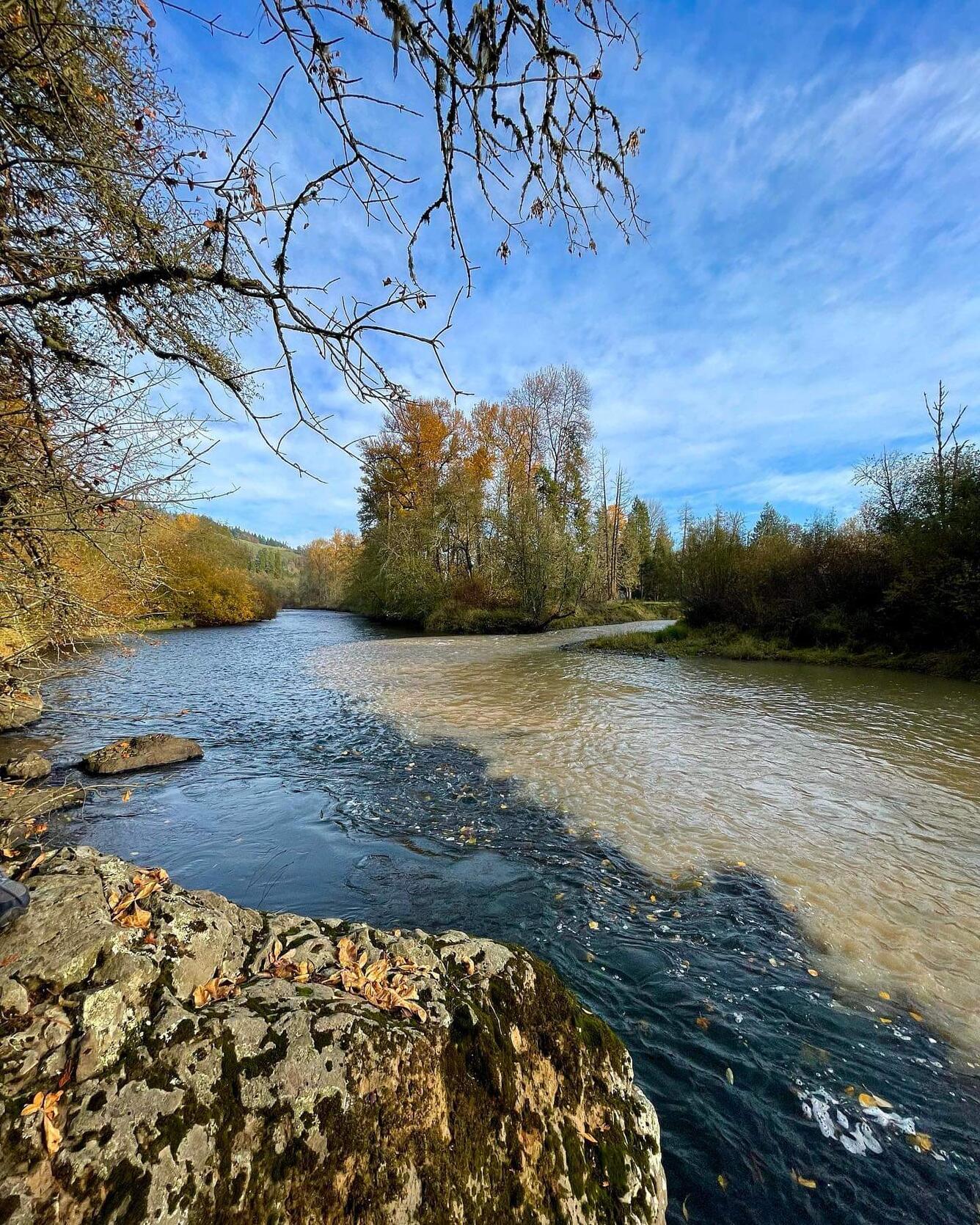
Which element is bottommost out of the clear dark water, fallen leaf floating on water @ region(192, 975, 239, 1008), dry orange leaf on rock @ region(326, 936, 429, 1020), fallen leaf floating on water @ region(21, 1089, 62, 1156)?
the clear dark water

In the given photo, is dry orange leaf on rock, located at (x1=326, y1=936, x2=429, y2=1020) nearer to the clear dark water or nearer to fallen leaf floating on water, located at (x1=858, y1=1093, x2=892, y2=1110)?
the clear dark water

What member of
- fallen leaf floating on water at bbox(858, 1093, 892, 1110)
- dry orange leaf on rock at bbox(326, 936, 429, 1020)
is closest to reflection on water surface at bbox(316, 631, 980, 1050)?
fallen leaf floating on water at bbox(858, 1093, 892, 1110)

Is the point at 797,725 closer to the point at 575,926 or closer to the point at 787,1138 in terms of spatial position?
the point at 575,926

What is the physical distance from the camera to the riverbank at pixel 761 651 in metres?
13.8


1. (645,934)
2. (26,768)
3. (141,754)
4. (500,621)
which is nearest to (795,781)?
(645,934)

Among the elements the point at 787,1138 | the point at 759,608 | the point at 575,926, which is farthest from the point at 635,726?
the point at 759,608

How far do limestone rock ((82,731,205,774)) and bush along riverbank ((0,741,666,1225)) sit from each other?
5.87 metres

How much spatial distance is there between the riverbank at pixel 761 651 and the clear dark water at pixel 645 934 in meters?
13.4

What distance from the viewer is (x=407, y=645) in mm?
22719

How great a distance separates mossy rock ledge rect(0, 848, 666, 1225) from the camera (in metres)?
1.23

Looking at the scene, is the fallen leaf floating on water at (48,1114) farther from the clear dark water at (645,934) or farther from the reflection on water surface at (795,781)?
the reflection on water surface at (795,781)

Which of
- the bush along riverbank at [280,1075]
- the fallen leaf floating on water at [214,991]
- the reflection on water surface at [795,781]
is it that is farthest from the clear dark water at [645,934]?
the fallen leaf floating on water at [214,991]

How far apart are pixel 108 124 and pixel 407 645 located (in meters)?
Result: 20.6

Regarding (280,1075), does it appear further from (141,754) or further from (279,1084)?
(141,754)
